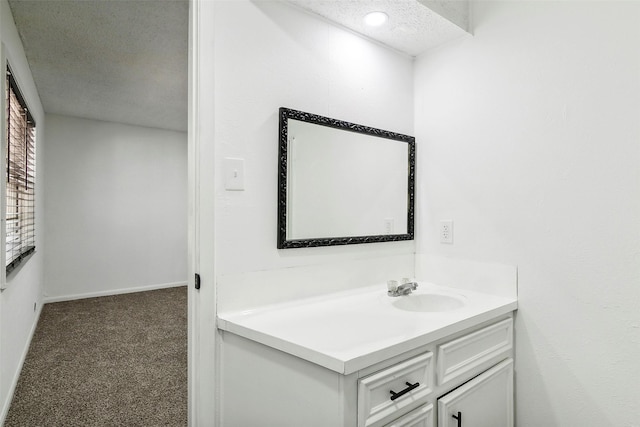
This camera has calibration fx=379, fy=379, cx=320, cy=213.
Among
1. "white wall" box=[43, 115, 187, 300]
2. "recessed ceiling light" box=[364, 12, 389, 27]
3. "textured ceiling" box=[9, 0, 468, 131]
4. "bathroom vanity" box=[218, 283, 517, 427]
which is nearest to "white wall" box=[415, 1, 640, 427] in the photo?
"bathroom vanity" box=[218, 283, 517, 427]

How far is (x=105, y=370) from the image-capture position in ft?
8.96

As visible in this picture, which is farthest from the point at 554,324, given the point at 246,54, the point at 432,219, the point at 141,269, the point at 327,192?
the point at 141,269

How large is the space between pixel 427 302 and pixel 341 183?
2.39 feet

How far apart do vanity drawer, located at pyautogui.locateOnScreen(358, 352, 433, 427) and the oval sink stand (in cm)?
57

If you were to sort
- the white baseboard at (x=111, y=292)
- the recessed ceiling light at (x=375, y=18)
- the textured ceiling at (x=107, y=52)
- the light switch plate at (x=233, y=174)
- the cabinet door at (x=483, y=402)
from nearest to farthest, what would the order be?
1. the cabinet door at (x=483, y=402)
2. the light switch plate at (x=233, y=174)
3. the recessed ceiling light at (x=375, y=18)
4. the textured ceiling at (x=107, y=52)
5. the white baseboard at (x=111, y=292)

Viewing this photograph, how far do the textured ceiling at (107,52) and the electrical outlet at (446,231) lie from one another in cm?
199

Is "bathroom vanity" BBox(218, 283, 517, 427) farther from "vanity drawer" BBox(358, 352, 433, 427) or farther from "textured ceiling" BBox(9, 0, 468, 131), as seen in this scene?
"textured ceiling" BBox(9, 0, 468, 131)

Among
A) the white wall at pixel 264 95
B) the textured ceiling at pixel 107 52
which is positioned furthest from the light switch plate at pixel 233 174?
the textured ceiling at pixel 107 52

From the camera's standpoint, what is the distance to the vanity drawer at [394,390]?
1.06 m

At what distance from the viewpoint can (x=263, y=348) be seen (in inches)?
49.6

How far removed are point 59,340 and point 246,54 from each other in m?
3.25

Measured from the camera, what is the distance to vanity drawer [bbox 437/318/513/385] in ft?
4.37

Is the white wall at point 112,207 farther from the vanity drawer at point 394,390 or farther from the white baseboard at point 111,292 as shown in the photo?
the vanity drawer at point 394,390

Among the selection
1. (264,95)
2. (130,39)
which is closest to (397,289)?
(264,95)
